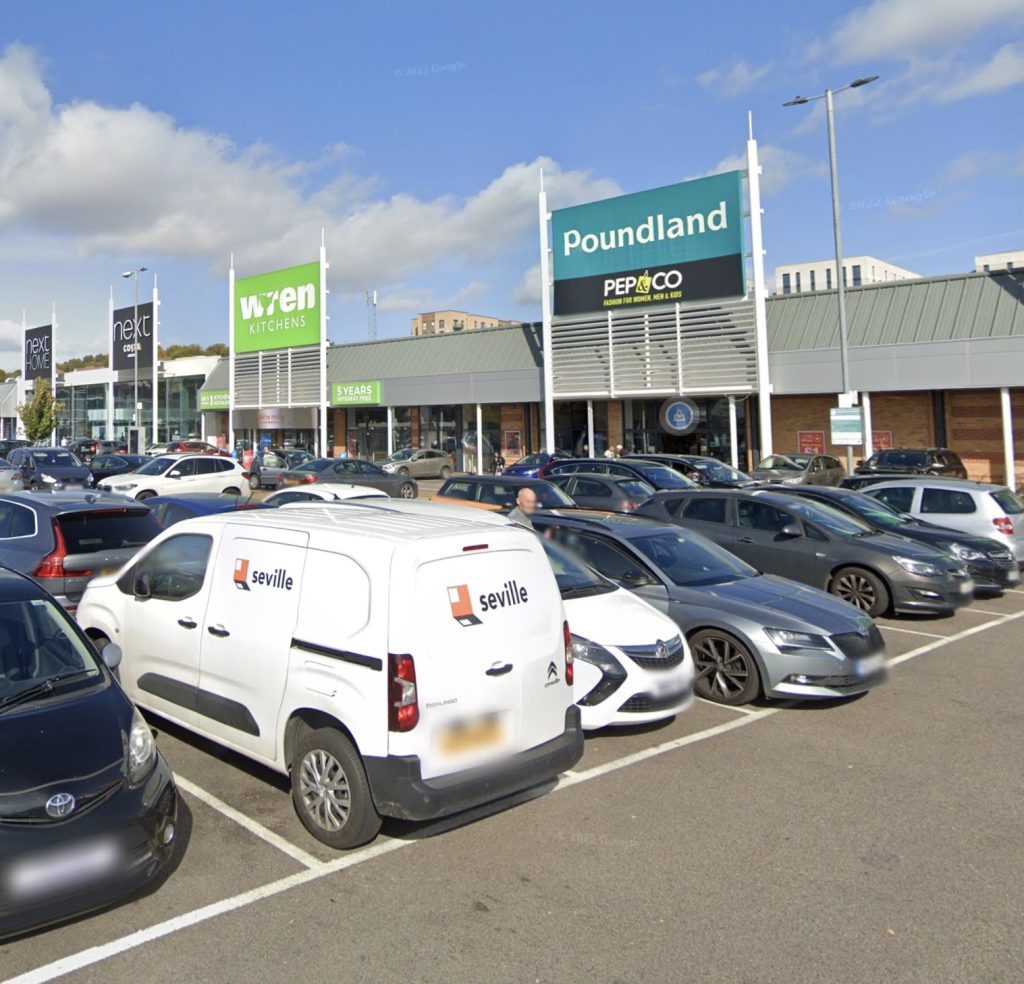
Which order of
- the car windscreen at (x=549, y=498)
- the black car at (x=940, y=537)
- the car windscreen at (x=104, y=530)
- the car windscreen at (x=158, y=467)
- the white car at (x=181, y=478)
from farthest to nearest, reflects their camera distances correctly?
the car windscreen at (x=158, y=467) → the white car at (x=181, y=478) → the car windscreen at (x=549, y=498) → the black car at (x=940, y=537) → the car windscreen at (x=104, y=530)

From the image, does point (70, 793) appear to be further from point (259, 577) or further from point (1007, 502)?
point (1007, 502)

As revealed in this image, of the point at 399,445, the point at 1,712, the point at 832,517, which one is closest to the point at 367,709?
the point at 1,712

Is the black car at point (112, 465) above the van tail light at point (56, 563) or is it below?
above

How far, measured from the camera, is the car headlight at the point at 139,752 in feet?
13.1

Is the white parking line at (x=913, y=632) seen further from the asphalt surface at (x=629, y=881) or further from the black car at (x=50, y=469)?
the black car at (x=50, y=469)

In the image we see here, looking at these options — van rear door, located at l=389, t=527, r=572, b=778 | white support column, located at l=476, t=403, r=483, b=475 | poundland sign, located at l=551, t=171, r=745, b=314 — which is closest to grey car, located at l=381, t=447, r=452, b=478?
white support column, located at l=476, t=403, r=483, b=475

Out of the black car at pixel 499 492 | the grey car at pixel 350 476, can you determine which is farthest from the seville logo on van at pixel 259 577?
the grey car at pixel 350 476

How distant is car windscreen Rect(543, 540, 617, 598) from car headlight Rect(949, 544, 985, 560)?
7.34 m

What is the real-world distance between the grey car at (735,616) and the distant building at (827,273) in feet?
345

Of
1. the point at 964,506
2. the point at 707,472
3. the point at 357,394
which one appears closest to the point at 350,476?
the point at 707,472

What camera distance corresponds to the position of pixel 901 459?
24.2 m

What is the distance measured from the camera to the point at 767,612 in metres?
7.28

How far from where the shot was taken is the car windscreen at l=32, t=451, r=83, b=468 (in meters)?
26.9

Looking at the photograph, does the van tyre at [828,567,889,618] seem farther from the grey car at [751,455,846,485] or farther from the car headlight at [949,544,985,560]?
the grey car at [751,455,846,485]
